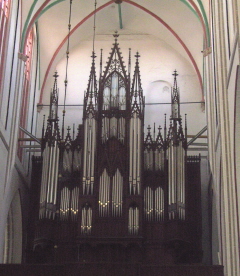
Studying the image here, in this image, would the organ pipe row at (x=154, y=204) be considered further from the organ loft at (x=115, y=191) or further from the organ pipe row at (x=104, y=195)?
the organ pipe row at (x=104, y=195)

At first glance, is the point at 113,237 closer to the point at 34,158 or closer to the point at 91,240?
the point at 91,240

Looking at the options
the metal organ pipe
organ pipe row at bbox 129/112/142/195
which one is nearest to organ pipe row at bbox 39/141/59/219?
the metal organ pipe

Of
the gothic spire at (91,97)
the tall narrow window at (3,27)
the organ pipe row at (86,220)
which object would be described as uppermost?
the tall narrow window at (3,27)

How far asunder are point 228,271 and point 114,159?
686 centimetres

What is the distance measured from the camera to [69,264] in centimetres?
1688

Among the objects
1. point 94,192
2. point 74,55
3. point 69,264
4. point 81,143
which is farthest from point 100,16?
point 69,264

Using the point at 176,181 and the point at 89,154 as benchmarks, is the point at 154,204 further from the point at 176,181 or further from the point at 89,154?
the point at 89,154

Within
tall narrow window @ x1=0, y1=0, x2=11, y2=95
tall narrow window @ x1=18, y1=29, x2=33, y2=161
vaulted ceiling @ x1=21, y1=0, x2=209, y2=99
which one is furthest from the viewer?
vaulted ceiling @ x1=21, y1=0, x2=209, y2=99

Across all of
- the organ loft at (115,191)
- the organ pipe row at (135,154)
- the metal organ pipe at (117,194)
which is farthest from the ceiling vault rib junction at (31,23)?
the metal organ pipe at (117,194)

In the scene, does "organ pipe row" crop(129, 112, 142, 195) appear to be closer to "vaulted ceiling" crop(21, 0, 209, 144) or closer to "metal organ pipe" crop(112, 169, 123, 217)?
"metal organ pipe" crop(112, 169, 123, 217)

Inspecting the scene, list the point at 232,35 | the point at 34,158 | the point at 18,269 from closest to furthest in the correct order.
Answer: the point at 232,35 < the point at 18,269 < the point at 34,158

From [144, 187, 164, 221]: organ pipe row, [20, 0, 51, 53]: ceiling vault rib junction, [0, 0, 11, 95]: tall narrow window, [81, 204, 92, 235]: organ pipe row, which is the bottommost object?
[81, 204, 92, 235]: organ pipe row

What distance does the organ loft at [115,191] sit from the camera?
19641 millimetres

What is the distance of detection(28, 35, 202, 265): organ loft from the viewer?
1964 cm
